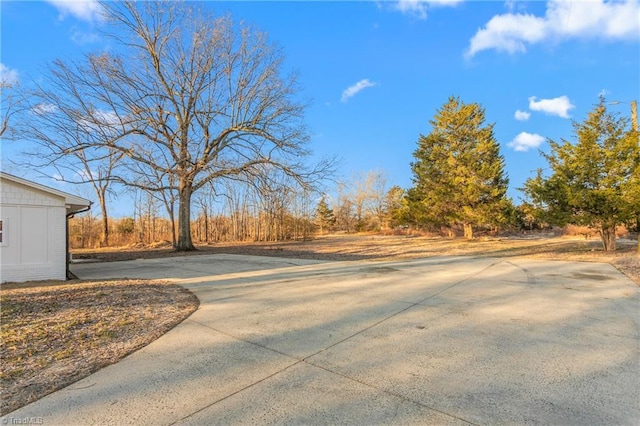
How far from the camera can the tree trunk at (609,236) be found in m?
12.4

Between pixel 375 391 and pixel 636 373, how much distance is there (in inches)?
87.7

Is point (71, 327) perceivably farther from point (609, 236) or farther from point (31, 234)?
point (609, 236)

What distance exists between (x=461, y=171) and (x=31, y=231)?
22439 mm

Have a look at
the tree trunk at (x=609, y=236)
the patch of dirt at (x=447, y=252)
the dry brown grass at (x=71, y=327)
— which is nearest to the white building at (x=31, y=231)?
the dry brown grass at (x=71, y=327)

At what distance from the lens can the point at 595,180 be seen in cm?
1200

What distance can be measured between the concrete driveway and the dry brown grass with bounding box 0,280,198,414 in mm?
230

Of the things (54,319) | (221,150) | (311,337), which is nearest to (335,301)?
(311,337)

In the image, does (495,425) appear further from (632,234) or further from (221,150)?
(632,234)

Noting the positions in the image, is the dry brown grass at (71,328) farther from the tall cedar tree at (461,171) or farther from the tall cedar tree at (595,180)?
the tall cedar tree at (461,171)

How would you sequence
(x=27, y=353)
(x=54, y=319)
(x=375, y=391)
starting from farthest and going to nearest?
(x=54, y=319)
(x=27, y=353)
(x=375, y=391)

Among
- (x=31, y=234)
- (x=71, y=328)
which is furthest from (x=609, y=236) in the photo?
(x=31, y=234)

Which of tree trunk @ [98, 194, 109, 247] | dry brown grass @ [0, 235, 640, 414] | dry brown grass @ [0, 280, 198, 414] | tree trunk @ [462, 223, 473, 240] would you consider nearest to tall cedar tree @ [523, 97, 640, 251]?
dry brown grass @ [0, 235, 640, 414]

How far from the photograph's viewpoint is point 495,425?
2.04 metres

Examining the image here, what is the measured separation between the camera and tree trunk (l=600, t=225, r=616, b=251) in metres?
12.4
